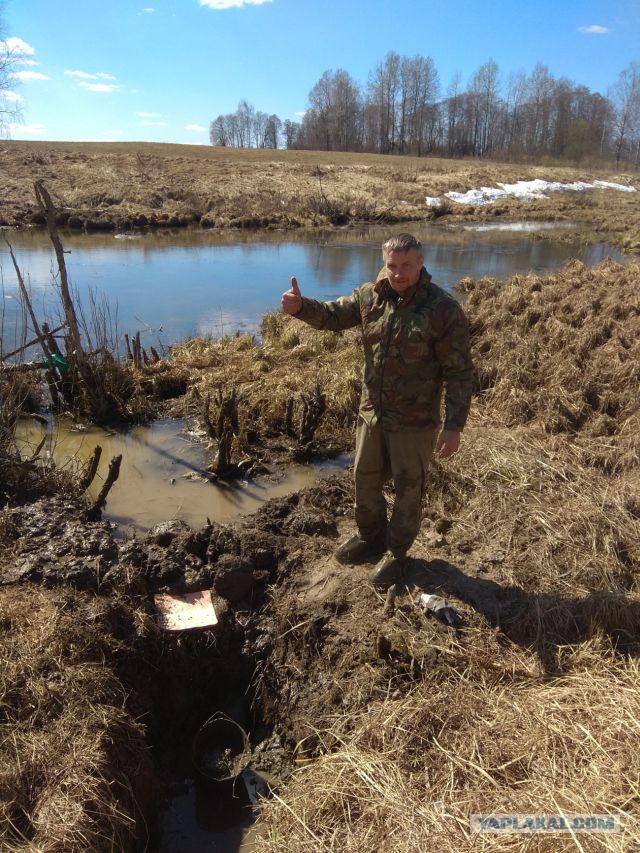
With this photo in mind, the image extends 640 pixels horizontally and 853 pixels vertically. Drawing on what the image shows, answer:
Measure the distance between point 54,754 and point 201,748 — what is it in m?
1.17

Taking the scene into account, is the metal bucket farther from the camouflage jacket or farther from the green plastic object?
the green plastic object

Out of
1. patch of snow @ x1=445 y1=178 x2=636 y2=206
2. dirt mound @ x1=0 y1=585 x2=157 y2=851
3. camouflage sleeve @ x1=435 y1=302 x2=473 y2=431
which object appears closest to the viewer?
dirt mound @ x1=0 y1=585 x2=157 y2=851

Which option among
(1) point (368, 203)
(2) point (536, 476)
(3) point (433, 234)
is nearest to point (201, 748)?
(2) point (536, 476)

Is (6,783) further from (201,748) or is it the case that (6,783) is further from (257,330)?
(257,330)

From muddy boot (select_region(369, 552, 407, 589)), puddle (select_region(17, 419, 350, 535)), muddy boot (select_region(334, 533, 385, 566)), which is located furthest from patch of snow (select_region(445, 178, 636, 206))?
muddy boot (select_region(369, 552, 407, 589))

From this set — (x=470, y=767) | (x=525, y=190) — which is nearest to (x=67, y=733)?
(x=470, y=767)

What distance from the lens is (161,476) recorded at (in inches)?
237

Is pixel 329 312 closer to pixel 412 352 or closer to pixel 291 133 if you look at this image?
pixel 412 352

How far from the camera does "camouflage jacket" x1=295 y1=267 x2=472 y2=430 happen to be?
3121mm

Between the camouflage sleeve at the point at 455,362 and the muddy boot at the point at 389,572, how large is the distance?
0.98 meters

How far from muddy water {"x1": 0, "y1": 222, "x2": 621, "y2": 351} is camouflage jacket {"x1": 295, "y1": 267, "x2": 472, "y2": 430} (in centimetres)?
645

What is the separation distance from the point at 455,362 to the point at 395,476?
75 centimetres

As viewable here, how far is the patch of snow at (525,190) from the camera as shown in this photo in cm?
3931

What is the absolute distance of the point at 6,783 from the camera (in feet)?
7.88
